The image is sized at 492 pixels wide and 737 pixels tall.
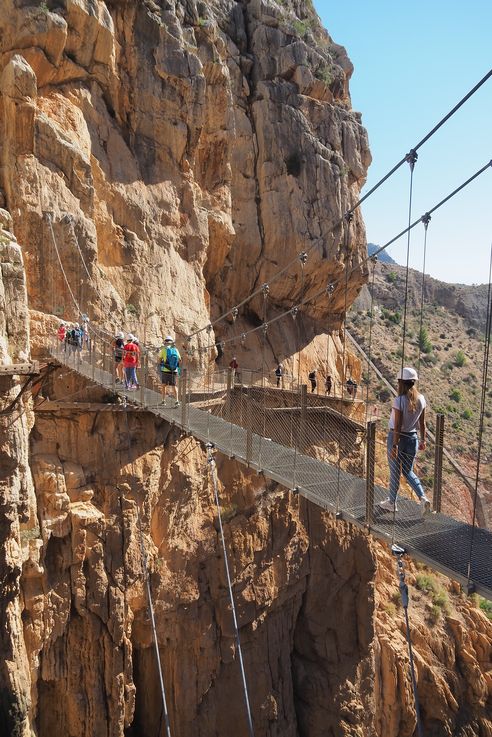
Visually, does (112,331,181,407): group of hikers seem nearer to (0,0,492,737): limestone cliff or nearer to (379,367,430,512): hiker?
(0,0,492,737): limestone cliff

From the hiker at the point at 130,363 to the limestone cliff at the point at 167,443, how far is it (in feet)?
2.31

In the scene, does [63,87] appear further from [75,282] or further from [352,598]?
[352,598]

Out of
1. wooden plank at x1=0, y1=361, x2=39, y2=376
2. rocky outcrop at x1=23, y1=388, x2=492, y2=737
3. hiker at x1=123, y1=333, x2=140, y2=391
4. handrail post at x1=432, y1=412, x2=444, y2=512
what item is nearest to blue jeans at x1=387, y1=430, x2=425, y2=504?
handrail post at x1=432, y1=412, x2=444, y2=512

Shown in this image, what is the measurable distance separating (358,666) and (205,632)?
4181mm

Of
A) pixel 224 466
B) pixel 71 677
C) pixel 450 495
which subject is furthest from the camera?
pixel 450 495

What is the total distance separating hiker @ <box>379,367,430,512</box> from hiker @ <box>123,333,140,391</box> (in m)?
4.19

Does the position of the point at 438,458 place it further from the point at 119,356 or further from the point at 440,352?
the point at 440,352

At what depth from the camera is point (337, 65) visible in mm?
17609

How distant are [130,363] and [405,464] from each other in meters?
4.46

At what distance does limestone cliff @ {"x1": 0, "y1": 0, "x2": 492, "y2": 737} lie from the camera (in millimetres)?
7531

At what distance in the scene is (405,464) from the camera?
14.0ft

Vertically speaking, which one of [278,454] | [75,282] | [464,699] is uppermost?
[75,282]

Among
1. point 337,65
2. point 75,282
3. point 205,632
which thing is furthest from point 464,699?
point 337,65

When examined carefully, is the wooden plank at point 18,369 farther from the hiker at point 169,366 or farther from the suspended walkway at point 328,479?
the hiker at point 169,366
